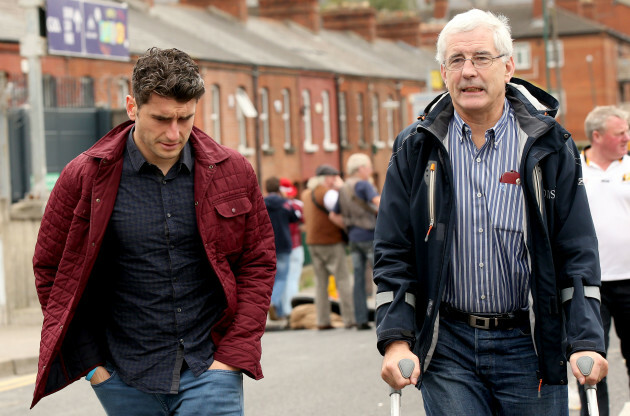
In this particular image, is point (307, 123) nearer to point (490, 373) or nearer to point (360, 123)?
point (360, 123)

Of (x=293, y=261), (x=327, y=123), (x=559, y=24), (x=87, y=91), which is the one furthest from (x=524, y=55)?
(x=293, y=261)

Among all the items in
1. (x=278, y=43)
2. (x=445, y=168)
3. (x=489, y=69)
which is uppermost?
(x=278, y=43)

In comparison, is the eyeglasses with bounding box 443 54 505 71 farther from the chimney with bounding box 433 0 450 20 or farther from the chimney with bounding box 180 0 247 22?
the chimney with bounding box 433 0 450 20

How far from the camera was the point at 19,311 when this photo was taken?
1612 centimetres

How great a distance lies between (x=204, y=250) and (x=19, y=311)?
12.5 metres

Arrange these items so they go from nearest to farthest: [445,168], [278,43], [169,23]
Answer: [445,168] → [169,23] → [278,43]

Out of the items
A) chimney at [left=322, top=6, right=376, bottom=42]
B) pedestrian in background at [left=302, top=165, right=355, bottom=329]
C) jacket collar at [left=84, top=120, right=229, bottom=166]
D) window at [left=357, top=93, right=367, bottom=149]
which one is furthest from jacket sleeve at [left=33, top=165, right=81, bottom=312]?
chimney at [left=322, top=6, right=376, bottom=42]

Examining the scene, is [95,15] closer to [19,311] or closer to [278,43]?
[19,311]

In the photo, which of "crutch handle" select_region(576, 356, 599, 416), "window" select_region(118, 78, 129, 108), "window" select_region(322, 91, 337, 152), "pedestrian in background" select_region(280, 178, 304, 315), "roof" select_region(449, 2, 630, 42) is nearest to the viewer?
"crutch handle" select_region(576, 356, 599, 416)

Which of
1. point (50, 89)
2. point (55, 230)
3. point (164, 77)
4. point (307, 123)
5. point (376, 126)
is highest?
point (376, 126)

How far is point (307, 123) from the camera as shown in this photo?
44.0 m

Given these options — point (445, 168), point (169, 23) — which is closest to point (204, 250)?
point (445, 168)

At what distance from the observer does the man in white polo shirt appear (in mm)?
7332

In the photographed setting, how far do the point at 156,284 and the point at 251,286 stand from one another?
38 centimetres
